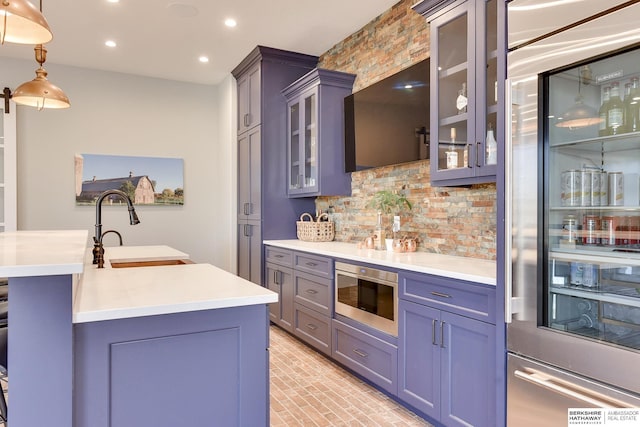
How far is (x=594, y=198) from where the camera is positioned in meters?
1.68

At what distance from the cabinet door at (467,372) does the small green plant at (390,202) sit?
1178 millimetres

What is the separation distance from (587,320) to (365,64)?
2977 millimetres

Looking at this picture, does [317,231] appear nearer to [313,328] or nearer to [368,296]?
[313,328]

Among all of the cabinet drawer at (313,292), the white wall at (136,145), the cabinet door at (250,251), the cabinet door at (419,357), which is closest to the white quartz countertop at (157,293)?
the cabinet door at (419,357)

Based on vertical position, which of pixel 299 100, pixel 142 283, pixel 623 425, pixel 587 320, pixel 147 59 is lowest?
pixel 623 425

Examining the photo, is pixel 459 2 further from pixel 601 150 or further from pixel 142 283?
pixel 142 283

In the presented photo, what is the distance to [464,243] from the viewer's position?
113 inches

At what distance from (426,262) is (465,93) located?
1027 mm

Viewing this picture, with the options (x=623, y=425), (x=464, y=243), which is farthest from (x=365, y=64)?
(x=623, y=425)

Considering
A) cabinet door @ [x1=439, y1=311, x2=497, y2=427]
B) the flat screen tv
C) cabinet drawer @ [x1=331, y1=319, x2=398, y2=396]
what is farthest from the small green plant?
cabinet door @ [x1=439, y1=311, x2=497, y2=427]

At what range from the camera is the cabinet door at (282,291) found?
159 inches

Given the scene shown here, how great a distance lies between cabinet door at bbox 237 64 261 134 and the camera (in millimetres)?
4715

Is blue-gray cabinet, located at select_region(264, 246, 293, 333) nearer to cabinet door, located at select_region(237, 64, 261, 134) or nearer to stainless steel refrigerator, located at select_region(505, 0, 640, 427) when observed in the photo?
cabinet door, located at select_region(237, 64, 261, 134)

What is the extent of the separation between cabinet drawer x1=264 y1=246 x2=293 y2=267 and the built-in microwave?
85 centimetres
